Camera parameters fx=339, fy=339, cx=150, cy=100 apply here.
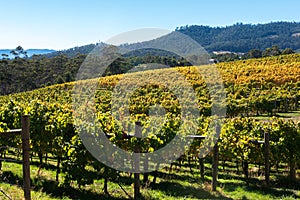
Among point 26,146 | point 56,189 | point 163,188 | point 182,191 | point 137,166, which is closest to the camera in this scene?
point 26,146

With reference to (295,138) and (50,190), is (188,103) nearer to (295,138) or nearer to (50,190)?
(295,138)

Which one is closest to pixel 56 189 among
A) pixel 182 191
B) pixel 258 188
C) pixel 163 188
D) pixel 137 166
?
pixel 137 166

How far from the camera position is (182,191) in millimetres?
7828

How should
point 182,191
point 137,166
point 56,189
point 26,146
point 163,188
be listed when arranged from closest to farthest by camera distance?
point 26,146
point 137,166
point 56,189
point 182,191
point 163,188

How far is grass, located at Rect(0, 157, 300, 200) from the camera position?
23.4ft

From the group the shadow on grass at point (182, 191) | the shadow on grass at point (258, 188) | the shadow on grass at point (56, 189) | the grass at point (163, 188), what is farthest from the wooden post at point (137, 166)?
the shadow on grass at point (258, 188)

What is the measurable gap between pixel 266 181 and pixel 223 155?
5.19 ft

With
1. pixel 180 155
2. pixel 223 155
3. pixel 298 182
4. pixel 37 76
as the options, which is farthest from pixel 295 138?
pixel 37 76

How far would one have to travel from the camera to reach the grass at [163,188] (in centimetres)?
713

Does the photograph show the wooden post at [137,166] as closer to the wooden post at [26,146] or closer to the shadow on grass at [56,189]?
the shadow on grass at [56,189]

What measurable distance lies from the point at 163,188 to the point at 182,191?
0.50 metres

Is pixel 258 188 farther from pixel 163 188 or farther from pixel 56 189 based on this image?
pixel 56 189

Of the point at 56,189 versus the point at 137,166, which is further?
the point at 56,189

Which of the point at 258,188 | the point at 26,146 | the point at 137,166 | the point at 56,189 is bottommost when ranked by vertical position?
the point at 258,188
